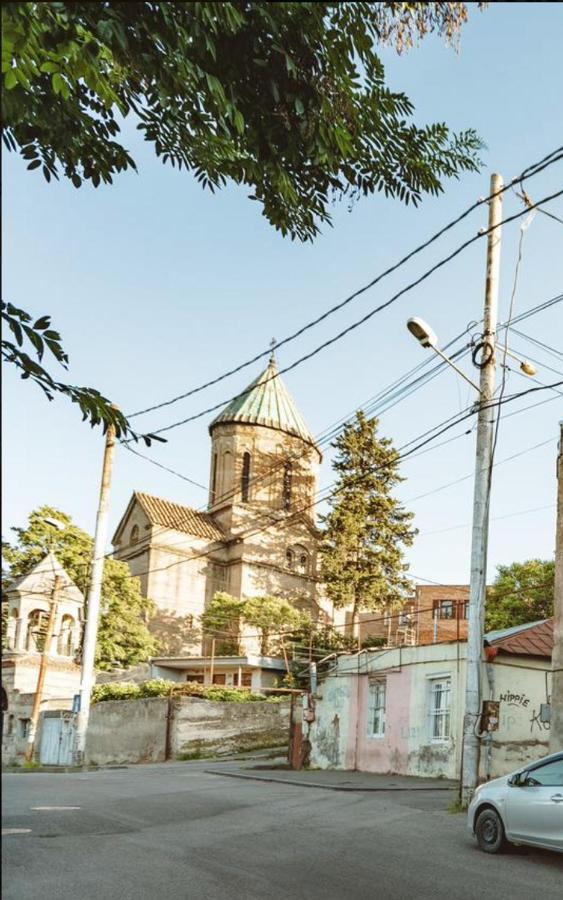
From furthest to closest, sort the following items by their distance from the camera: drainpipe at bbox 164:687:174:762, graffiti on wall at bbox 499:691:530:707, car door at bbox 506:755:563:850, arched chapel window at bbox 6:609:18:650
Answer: arched chapel window at bbox 6:609:18:650
drainpipe at bbox 164:687:174:762
graffiti on wall at bbox 499:691:530:707
car door at bbox 506:755:563:850

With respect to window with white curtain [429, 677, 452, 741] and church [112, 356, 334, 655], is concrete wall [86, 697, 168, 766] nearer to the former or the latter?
window with white curtain [429, 677, 452, 741]

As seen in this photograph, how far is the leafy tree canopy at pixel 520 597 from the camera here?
1854 inches

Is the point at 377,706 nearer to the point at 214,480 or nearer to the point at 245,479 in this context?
the point at 245,479

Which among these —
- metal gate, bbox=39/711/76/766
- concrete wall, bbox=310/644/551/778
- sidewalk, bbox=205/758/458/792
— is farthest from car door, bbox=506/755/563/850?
metal gate, bbox=39/711/76/766

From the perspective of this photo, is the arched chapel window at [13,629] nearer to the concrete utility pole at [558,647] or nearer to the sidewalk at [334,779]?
the sidewalk at [334,779]

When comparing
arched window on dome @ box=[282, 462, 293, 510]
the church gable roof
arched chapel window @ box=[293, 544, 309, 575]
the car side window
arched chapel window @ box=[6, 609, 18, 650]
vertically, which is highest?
arched window on dome @ box=[282, 462, 293, 510]

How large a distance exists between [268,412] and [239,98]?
197 feet

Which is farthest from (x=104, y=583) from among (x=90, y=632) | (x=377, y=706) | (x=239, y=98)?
(x=239, y=98)

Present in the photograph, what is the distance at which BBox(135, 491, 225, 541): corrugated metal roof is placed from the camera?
193 feet

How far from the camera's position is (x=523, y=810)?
1048cm

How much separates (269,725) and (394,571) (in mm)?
20795

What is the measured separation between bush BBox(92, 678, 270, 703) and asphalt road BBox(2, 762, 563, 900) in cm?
1778

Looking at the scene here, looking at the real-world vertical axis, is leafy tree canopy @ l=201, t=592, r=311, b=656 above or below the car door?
above

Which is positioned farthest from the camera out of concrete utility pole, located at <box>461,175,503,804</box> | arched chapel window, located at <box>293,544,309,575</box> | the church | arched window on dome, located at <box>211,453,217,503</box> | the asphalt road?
arched window on dome, located at <box>211,453,217,503</box>
